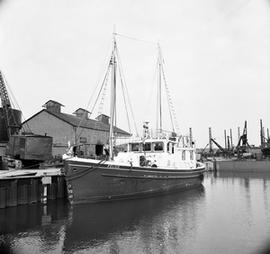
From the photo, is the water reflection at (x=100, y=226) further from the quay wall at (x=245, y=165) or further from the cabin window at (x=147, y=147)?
the quay wall at (x=245, y=165)

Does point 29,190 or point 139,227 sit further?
point 29,190

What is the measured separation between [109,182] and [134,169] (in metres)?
2.04

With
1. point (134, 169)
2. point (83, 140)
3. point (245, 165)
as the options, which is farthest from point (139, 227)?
point (245, 165)

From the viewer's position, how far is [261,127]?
2665 inches

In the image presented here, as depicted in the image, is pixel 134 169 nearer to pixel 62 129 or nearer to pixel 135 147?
pixel 135 147

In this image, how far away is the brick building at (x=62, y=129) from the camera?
1501 inches

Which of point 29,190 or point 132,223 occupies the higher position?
point 29,190

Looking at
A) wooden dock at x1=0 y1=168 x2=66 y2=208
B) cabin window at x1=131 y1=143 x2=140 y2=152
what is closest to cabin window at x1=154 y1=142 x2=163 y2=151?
cabin window at x1=131 y1=143 x2=140 y2=152

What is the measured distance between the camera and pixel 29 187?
19719mm

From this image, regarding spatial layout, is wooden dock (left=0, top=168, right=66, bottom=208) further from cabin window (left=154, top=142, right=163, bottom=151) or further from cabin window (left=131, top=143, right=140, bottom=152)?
cabin window (left=154, top=142, right=163, bottom=151)

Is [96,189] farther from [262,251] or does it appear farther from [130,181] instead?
[262,251]

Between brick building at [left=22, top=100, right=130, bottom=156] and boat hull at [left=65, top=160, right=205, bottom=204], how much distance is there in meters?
15.5

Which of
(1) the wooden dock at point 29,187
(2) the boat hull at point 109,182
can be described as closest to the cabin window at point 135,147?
(2) the boat hull at point 109,182

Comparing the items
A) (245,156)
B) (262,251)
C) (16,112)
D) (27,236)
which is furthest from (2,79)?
(245,156)
